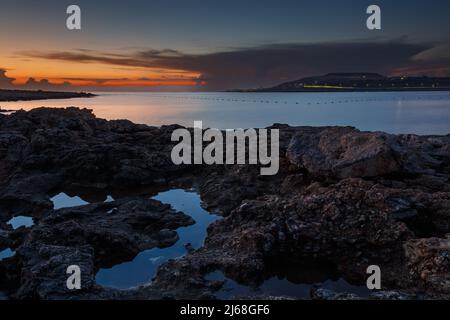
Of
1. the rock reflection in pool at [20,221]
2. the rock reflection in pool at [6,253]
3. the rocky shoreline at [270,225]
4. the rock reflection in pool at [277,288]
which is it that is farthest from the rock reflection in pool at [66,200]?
the rock reflection in pool at [277,288]

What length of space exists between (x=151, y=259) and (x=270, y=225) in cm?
345

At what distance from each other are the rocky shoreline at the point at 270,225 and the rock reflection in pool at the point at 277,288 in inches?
7.5

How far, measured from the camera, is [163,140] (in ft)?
82.5

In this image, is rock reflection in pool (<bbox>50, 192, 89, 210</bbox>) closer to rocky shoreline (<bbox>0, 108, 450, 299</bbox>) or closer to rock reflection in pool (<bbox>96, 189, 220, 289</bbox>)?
rocky shoreline (<bbox>0, 108, 450, 299</bbox>)

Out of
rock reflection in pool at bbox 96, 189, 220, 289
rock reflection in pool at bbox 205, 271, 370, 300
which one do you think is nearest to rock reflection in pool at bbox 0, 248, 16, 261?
rock reflection in pool at bbox 96, 189, 220, 289

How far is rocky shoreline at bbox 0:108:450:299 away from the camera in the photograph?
28.4 feet

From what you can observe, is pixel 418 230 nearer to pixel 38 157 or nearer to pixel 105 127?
pixel 38 157

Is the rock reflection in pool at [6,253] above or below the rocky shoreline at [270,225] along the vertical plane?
below

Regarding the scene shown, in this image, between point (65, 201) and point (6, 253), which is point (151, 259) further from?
point (65, 201)

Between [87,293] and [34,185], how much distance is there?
11785 millimetres

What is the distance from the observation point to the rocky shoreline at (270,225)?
8.66 m

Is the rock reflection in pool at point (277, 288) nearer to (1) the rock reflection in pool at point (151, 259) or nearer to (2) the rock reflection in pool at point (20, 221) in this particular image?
(1) the rock reflection in pool at point (151, 259)
